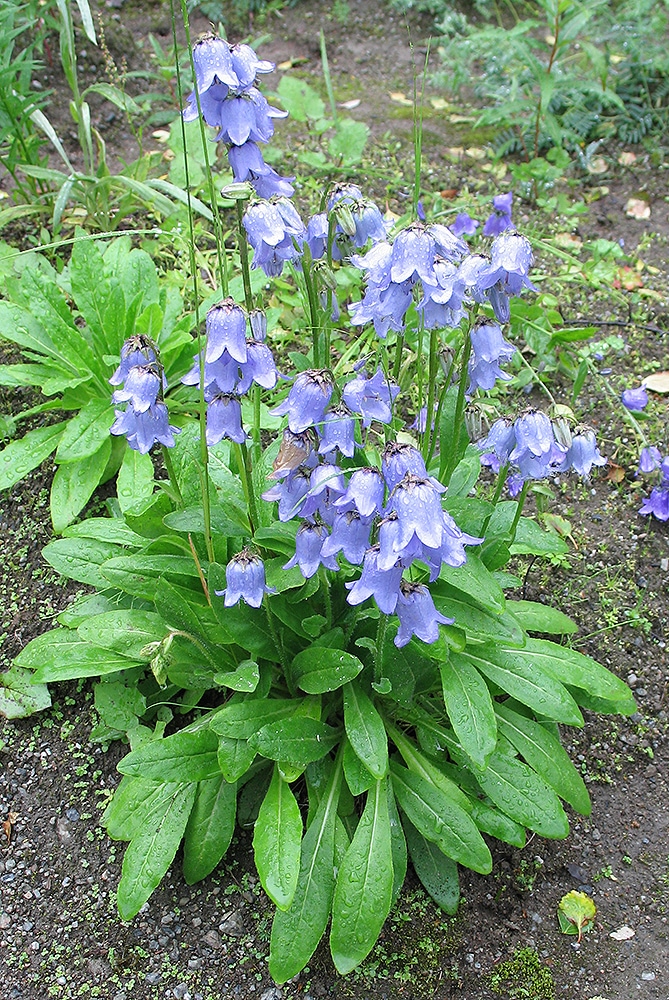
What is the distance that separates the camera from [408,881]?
2.77 metres

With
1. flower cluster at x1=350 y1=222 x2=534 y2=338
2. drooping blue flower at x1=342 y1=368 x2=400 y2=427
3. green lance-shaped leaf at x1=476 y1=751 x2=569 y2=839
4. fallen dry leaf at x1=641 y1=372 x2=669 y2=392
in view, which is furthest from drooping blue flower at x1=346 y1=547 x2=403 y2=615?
fallen dry leaf at x1=641 y1=372 x2=669 y2=392

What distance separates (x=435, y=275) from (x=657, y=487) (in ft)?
6.40

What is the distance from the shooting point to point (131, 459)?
11.2 feet

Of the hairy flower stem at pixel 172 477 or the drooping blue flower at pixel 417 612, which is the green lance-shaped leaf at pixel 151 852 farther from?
the drooping blue flower at pixel 417 612

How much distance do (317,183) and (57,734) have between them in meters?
3.14

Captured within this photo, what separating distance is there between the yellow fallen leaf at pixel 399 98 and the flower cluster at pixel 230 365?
13.7 ft

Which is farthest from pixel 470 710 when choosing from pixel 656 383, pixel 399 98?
pixel 399 98

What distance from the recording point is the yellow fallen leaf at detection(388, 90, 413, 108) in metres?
5.78

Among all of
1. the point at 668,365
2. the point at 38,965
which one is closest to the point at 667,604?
the point at 668,365

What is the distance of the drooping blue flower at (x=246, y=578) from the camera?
7.35 feet

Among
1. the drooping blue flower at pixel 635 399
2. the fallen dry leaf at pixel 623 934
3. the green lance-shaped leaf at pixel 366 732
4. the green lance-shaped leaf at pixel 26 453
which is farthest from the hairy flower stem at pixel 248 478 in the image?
the drooping blue flower at pixel 635 399

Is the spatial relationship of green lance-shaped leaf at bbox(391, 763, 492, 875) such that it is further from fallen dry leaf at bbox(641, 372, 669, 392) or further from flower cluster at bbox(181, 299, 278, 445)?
fallen dry leaf at bbox(641, 372, 669, 392)

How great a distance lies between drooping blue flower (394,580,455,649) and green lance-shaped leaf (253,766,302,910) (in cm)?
70

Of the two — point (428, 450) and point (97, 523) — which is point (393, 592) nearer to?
point (428, 450)
